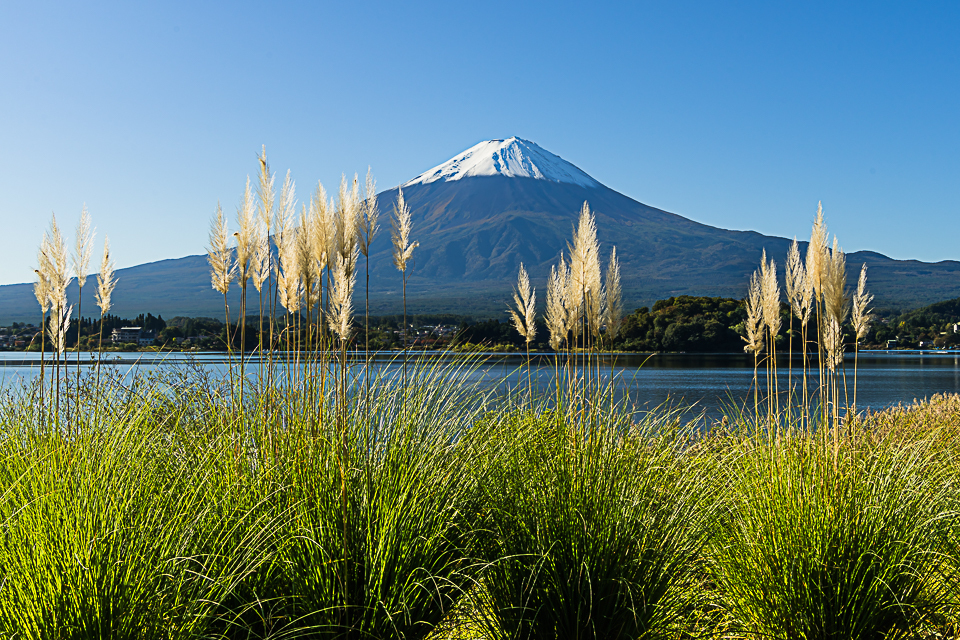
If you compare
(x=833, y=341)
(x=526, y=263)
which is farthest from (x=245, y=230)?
(x=526, y=263)

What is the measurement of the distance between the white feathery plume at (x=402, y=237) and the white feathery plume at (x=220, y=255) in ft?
3.95

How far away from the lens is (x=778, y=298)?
4355mm

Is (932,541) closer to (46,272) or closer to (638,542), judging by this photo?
(638,542)

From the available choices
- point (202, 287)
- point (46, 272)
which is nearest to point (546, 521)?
point (46, 272)

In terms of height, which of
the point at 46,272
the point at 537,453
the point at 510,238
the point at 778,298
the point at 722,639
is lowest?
the point at 722,639

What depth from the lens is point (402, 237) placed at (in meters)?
3.98

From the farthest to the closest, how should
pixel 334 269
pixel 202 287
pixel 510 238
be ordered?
1. pixel 510 238
2. pixel 202 287
3. pixel 334 269

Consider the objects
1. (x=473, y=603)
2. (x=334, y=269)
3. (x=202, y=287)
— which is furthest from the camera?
(x=202, y=287)

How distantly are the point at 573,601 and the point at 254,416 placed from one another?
2.18 metres

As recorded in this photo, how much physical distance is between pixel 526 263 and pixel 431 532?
6172 inches

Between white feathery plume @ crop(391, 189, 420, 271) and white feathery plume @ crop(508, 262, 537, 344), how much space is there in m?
1.13

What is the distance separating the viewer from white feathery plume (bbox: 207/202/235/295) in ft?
14.2

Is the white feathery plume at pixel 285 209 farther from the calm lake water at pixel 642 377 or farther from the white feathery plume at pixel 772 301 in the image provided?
the white feathery plume at pixel 772 301

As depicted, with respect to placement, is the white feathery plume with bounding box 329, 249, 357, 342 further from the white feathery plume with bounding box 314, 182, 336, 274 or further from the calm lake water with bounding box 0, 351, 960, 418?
the calm lake water with bounding box 0, 351, 960, 418
